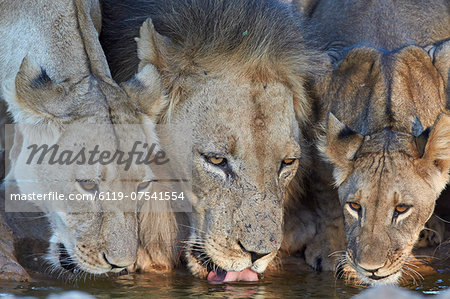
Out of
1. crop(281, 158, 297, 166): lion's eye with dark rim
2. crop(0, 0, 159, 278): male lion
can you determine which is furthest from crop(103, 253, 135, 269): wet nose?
crop(281, 158, 297, 166): lion's eye with dark rim

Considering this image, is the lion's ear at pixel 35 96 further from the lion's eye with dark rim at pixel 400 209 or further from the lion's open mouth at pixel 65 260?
the lion's eye with dark rim at pixel 400 209

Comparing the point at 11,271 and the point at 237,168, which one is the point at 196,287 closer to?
the point at 237,168

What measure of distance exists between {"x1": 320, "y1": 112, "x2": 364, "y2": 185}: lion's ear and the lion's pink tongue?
0.92 m

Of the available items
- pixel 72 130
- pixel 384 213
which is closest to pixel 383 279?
pixel 384 213

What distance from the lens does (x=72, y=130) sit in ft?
18.5

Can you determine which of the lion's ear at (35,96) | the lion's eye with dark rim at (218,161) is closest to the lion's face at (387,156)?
the lion's eye with dark rim at (218,161)

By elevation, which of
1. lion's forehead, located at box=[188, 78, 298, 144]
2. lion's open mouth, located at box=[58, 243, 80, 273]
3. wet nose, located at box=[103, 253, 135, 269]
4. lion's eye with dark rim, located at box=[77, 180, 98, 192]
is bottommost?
wet nose, located at box=[103, 253, 135, 269]

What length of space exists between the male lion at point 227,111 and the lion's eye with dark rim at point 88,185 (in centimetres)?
87

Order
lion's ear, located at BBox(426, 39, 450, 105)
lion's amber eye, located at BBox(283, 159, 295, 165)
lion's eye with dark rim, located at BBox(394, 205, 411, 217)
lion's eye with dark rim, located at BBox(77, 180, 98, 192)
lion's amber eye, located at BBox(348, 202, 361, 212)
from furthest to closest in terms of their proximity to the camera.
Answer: lion's ear, located at BBox(426, 39, 450, 105) < lion's amber eye, located at BBox(283, 159, 295, 165) < lion's amber eye, located at BBox(348, 202, 361, 212) < lion's eye with dark rim, located at BBox(394, 205, 411, 217) < lion's eye with dark rim, located at BBox(77, 180, 98, 192)

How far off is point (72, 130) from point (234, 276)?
1566mm

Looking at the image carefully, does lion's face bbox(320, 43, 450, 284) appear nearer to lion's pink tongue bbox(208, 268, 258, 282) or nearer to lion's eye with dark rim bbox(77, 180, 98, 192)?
lion's pink tongue bbox(208, 268, 258, 282)

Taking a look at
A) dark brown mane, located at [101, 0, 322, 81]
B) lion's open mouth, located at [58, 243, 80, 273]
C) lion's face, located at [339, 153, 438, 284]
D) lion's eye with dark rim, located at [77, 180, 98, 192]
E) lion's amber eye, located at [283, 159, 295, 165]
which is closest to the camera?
lion's eye with dark rim, located at [77, 180, 98, 192]

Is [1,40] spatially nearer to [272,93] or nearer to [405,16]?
[272,93]

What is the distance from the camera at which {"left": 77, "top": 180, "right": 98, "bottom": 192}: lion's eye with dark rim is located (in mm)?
5574
